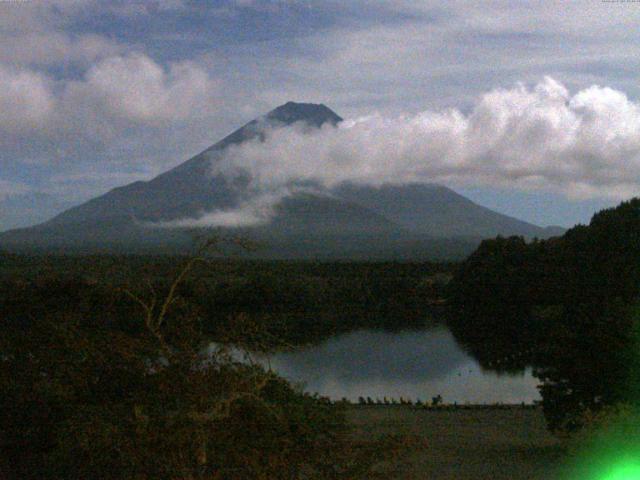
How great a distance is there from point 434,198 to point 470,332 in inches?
5038

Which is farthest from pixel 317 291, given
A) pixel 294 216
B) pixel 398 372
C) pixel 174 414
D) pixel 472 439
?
pixel 294 216

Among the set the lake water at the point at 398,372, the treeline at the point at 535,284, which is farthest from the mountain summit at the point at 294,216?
the lake water at the point at 398,372

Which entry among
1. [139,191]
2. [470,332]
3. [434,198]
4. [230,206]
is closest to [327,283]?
[470,332]

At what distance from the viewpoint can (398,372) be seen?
23.4 metres

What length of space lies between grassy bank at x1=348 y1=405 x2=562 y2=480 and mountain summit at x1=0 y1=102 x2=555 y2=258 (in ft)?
227

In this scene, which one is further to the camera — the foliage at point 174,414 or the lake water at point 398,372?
the lake water at point 398,372

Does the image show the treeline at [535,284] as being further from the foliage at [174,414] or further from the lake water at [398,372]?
the foliage at [174,414]

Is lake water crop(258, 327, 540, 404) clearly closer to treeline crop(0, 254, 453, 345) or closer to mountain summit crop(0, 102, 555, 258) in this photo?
treeline crop(0, 254, 453, 345)

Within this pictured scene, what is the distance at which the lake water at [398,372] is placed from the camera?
19453 mm

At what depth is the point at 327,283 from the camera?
137 ft

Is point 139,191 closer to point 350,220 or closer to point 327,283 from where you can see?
point 350,220

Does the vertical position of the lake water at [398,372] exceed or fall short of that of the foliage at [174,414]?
it falls short

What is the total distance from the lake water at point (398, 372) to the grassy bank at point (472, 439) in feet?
10.00

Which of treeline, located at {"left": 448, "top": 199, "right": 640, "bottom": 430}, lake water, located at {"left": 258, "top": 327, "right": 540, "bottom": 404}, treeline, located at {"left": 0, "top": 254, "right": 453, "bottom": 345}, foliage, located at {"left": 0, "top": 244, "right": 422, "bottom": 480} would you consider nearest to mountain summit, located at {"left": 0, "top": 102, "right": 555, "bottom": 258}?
treeline, located at {"left": 0, "top": 254, "right": 453, "bottom": 345}
